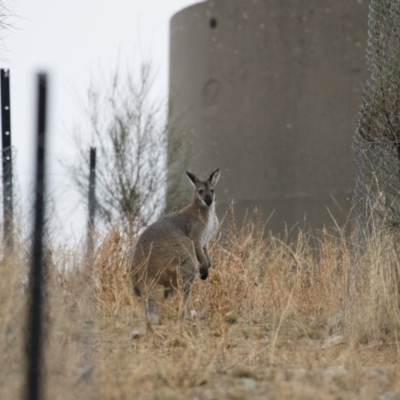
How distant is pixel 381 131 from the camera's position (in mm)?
8859

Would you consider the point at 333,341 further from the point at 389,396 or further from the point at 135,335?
the point at 389,396

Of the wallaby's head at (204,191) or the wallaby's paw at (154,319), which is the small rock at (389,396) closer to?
the wallaby's paw at (154,319)

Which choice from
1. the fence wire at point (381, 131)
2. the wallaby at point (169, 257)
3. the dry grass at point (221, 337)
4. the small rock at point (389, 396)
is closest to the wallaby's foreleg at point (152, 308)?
the wallaby at point (169, 257)

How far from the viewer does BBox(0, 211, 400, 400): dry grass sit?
5.62 metres

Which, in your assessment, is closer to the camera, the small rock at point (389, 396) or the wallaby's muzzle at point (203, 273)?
the small rock at point (389, 396)

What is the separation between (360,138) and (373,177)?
53cm

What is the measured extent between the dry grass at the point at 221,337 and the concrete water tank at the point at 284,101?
397 inches

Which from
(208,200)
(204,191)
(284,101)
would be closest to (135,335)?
(208,200)

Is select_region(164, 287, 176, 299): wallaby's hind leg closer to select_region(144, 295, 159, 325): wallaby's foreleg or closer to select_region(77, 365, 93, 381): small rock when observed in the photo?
select_region(144, 295, 159, 325): wallaby's foreleg

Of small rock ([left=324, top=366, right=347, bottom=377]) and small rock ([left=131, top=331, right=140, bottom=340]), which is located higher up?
small rock ([left=324, top=366, right=347, bottom=377])

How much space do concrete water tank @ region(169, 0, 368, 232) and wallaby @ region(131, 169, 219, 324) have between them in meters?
10.9

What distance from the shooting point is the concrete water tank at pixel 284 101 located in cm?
2111

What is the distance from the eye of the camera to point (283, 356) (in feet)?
22.9

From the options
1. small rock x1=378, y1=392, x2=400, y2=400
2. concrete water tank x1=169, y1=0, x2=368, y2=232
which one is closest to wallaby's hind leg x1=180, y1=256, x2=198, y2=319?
small rock x1=378, y1=392, x2=400, y2=400
